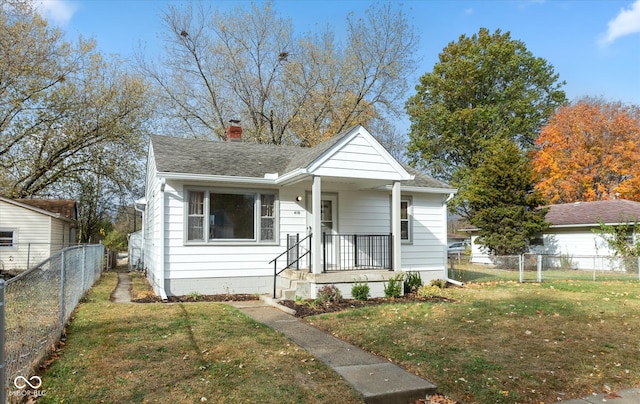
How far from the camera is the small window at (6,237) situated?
69.2 ft

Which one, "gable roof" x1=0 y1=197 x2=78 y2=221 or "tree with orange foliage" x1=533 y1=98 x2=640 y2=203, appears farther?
"tree with orange foliage" x1=533 y1=98 x2=640 y2=203

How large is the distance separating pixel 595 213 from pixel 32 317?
2665 centimetres

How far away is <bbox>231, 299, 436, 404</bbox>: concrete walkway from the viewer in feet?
14.2

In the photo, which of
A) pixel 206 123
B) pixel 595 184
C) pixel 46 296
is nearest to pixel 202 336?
pixel 46 296

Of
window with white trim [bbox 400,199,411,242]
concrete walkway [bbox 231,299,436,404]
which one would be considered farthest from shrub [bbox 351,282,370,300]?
window with white trim [bbox 400,199,411,242]

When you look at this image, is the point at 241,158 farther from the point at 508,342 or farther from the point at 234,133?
the point at 508,342

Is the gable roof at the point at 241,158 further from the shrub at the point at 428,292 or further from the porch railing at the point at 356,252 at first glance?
the shrub at the point at 428,292

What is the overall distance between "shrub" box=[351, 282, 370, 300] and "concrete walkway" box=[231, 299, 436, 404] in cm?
260

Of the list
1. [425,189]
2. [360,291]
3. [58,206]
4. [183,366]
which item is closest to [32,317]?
[183,366]

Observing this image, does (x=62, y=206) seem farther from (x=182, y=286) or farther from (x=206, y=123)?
(x=182, y=286)

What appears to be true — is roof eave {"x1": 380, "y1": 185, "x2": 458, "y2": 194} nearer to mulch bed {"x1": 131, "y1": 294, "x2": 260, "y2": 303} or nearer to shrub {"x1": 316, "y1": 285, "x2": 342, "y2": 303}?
shrub {"x1": 316, "y1": 285, "x2": 342, "y2": 303}

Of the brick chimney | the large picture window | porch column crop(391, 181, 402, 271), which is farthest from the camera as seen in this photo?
the brick chimney

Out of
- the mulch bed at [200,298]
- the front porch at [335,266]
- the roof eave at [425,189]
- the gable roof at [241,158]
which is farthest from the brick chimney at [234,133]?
the mulch bed at [200,298]

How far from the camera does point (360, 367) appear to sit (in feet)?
16.8
